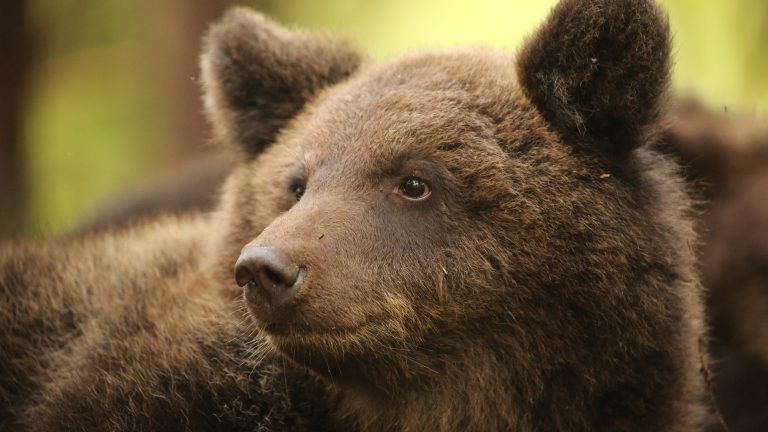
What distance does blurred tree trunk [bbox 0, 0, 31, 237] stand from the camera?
11.0 meters

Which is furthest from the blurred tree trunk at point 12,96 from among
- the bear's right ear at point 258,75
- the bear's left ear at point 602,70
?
the bear's left ear at point 602,70

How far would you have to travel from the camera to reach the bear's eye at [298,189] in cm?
475

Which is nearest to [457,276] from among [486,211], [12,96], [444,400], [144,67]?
[486,211]

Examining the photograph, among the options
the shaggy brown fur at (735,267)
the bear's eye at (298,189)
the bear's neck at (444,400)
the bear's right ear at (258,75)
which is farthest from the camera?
the shaggy brown fur at (735,267)

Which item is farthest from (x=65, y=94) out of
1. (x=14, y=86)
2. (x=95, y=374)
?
(x=95, y=374)

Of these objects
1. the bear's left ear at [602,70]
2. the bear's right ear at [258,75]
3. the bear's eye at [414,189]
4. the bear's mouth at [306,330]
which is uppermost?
the bear's left ear at [602,70]

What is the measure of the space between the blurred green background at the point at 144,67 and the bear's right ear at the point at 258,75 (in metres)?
0.40

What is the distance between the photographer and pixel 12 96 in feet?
36.7

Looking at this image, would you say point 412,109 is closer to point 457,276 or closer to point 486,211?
point 486,211

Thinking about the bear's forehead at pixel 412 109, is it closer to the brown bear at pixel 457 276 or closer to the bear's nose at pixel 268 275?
the brown bear at pixel 457 276

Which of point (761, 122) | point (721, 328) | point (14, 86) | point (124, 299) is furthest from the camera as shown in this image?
point (14, 86)

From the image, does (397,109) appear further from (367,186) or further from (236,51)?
(236,51)

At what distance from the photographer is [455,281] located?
436 cm

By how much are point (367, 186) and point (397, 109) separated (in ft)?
1.40
